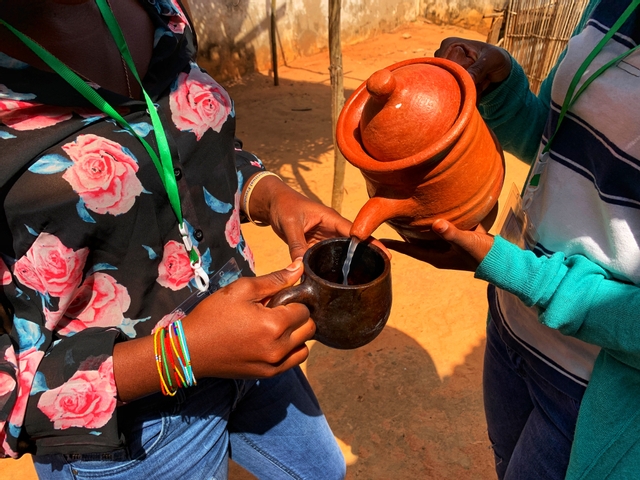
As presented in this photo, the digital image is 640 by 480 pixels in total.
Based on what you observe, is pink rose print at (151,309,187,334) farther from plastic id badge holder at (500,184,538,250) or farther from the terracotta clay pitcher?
plastic id badge holder at (500,184,538,250)

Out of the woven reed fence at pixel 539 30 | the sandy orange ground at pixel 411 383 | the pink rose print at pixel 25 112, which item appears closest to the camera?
the pink rose print at pixel 25 112

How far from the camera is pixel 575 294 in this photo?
1058mm

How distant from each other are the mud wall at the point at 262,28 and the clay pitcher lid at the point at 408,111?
6.52 m

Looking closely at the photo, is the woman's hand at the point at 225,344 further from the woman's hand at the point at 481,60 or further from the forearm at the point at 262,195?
the woman's hand at the point at 481,60

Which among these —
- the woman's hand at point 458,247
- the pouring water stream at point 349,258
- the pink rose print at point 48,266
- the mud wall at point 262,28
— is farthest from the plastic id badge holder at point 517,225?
the mud wall at point 262,28

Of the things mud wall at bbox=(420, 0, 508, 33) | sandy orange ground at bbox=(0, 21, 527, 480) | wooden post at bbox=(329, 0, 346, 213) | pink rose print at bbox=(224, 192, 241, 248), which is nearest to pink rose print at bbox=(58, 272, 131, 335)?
pink rose print at bbox=(224, 192, 241, 248)

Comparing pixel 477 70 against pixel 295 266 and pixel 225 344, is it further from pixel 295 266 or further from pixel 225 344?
pixel 225 344

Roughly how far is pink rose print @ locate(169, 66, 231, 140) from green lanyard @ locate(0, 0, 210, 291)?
0.26ft

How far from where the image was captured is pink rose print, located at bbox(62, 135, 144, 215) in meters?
1.03

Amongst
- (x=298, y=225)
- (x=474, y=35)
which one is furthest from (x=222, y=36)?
(x=298, y=225)

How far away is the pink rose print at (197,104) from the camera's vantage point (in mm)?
1246

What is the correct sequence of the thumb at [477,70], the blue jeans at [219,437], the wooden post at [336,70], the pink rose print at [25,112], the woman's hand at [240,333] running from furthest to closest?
the wooden post at [336,70]
the thumb at [477,70]
the blue jeans at [219,437]
the woman's hand at [240,333]
the pink rose print at [25,112]

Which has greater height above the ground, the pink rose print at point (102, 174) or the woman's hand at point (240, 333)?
the pink rose print at point (102, 174)

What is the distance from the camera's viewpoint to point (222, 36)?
742cm
